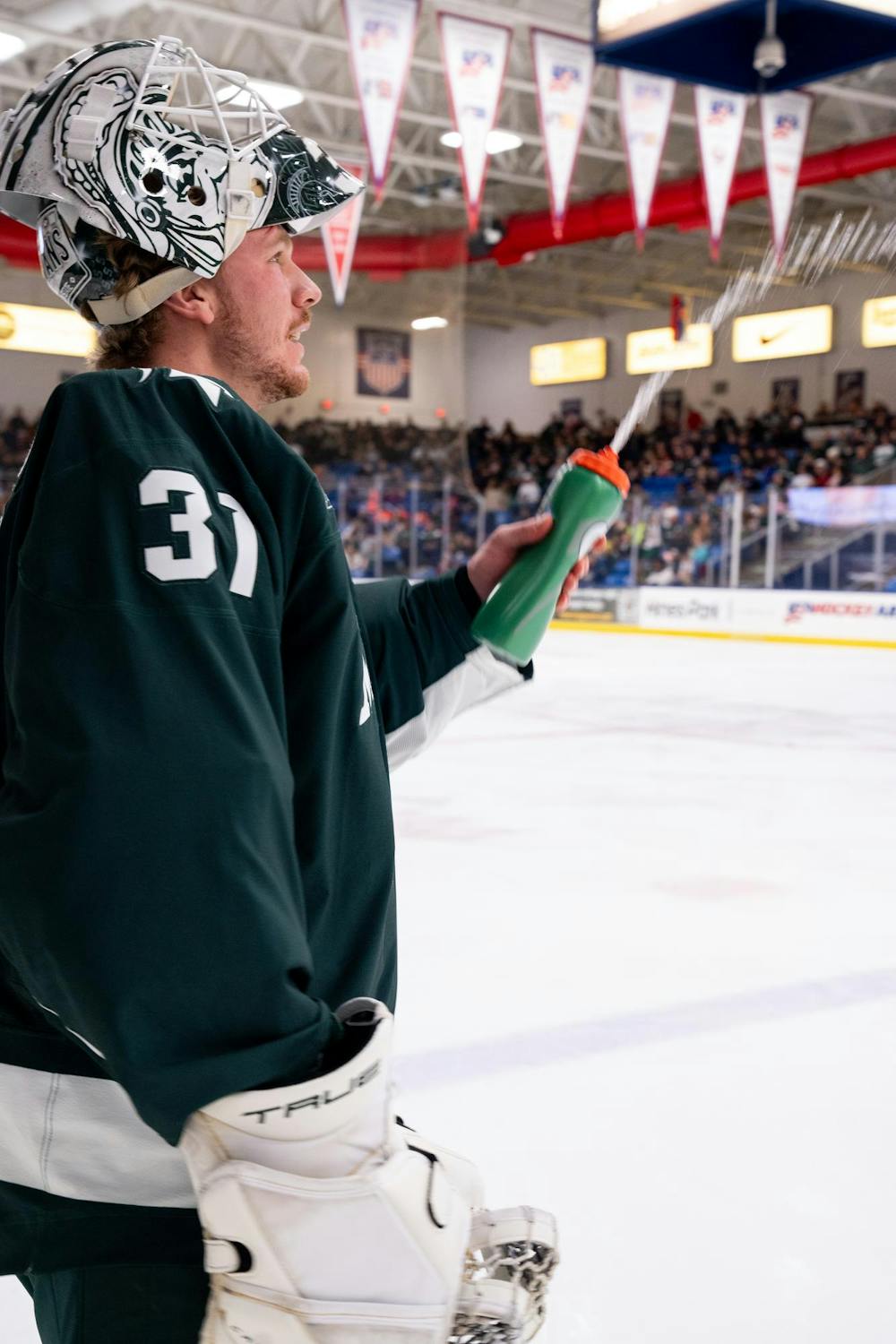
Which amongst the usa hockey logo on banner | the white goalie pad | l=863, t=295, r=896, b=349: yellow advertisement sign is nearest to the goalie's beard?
the white goalie pad

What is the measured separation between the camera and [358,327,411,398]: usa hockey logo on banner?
55.8 feet

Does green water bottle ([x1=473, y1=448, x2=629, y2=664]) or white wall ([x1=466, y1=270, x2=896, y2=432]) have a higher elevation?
white wall ([x1=466, y1=270, x2=896, y2=432])

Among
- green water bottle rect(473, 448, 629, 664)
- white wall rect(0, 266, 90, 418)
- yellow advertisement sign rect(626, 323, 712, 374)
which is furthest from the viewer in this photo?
yellow advertisement sign rect(626, 323, 712, 374)

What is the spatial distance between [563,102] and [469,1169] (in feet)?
31.1

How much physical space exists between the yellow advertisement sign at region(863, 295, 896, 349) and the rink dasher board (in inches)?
255

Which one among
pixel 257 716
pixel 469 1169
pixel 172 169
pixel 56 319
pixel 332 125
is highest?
pixel 332 125

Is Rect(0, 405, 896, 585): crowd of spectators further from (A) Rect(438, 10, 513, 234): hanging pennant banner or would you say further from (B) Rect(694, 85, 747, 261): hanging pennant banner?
(A) Rect(438, 10, 513, 234): hanging pennant banner

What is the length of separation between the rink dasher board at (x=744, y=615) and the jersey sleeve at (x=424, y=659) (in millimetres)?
9924

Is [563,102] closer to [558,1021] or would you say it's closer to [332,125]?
[332,125]

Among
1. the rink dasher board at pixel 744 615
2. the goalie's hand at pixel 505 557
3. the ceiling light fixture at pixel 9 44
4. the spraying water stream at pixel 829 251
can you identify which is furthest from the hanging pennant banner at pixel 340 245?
the goalie's hand at pixel 505 557

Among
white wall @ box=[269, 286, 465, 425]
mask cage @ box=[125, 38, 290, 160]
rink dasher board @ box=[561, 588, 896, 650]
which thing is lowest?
rink dasher board @ box=[561, 588, 896, 650]

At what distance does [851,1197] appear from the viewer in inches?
60.8

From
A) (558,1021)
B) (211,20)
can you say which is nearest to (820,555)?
(211,20)

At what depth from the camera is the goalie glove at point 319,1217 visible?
2.11 feet
